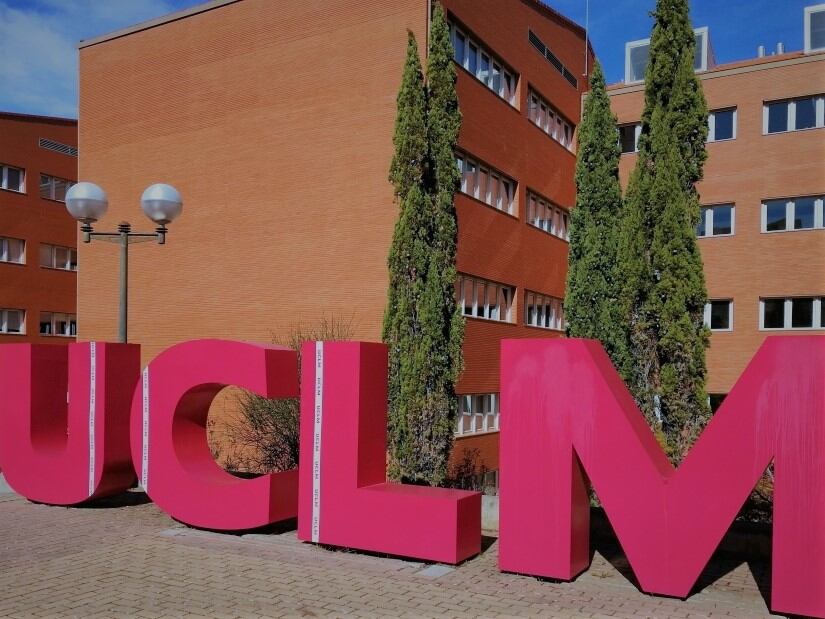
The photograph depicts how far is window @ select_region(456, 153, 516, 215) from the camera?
821 inches

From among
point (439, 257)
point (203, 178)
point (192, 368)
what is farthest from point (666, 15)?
point (203, 178)

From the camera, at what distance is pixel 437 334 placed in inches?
585

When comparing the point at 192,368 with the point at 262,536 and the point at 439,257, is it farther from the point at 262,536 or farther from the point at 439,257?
the point at 439,257

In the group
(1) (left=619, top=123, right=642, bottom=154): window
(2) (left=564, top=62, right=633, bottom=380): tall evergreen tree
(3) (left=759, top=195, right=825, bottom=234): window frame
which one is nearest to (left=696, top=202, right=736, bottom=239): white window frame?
(3) (left=759, top=195, right=825, bottom=234): window frame

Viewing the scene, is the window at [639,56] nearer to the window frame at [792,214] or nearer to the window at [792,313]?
the window frame at [792,214]

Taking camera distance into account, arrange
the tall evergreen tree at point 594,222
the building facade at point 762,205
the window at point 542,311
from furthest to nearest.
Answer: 1. the building facade at point 762,205
2. the window at point 542,311
3. the tall evergreen tree at point 594,222

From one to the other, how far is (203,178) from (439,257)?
9.85m

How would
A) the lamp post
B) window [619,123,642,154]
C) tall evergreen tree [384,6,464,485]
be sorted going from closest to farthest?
the lamp post, tall evergreen tree [384,6,464,485], window [619,123,642,154]

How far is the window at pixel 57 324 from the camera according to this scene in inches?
1542

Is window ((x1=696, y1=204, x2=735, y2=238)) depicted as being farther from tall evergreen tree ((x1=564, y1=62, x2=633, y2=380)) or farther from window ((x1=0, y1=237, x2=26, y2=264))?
window ((x1=0, y1=237, x2=26, y2=264))

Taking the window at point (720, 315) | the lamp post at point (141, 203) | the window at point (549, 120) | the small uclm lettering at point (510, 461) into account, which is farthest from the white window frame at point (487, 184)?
the small uclm lettering at point (510, 461)

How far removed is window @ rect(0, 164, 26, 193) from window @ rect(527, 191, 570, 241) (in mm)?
24943

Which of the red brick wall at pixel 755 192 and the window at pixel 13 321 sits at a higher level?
the red brick wall at pixel 755 192

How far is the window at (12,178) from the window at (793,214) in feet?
103
